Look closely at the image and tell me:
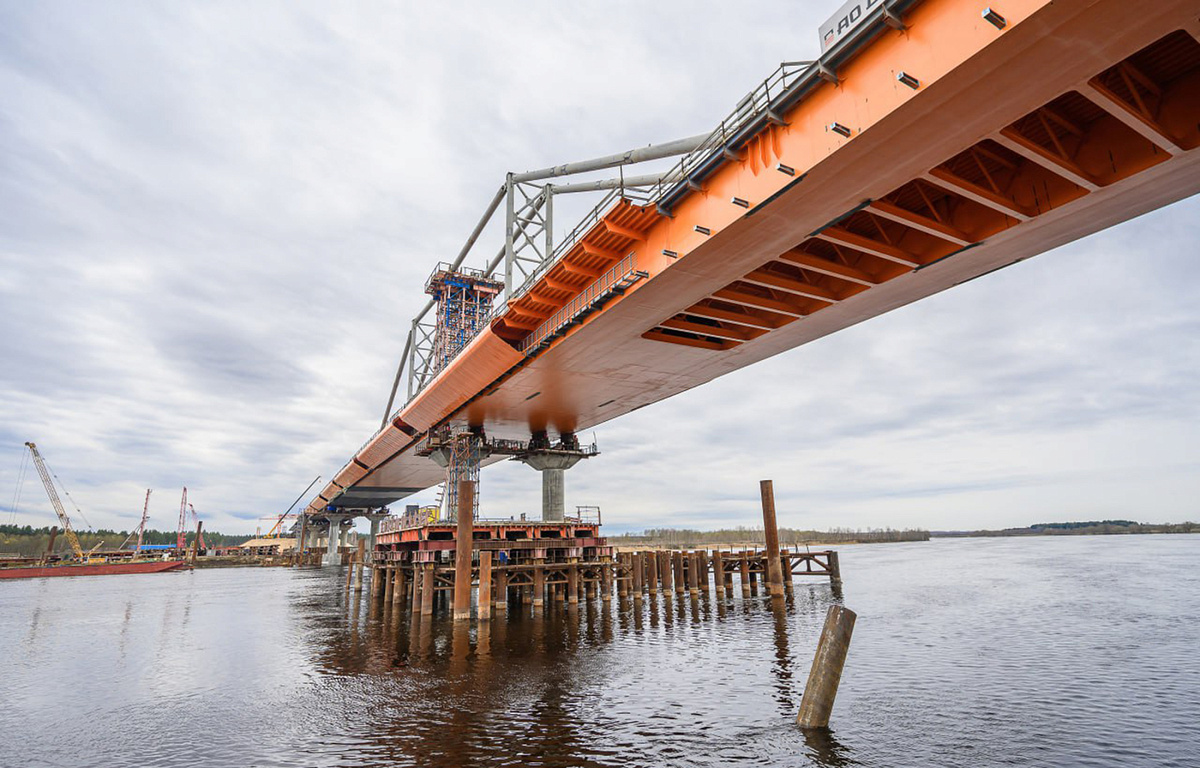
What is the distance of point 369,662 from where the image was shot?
19547 mm

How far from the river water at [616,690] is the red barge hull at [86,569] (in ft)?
235

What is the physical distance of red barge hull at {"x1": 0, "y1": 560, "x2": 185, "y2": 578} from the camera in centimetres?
8144

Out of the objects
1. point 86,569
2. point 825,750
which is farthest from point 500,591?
point 86,569

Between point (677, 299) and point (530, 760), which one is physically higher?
point (677, 299)

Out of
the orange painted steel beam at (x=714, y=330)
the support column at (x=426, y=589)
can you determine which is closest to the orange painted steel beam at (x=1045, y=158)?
the orange painted steel beam at (x=714, y=330)

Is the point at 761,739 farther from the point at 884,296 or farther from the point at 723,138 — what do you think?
the point at 884,296

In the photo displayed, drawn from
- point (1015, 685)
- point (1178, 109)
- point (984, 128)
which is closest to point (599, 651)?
point (1015, 685)

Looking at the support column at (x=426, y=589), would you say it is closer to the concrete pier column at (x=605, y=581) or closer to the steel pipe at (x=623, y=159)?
the concrete pier column at (x=605, y=581)

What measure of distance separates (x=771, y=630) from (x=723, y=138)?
18211mm

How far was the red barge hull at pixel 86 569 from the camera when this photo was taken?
81.4 meters

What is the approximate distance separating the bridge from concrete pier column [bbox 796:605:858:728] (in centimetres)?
957

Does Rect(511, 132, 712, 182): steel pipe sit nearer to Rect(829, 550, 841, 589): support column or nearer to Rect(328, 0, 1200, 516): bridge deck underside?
Rect(328, 0, 1200, 516): bridge deck underside

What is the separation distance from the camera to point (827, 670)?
457 inches

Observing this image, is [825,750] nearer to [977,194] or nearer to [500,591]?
[977,194]
